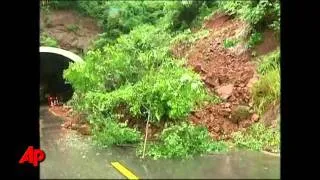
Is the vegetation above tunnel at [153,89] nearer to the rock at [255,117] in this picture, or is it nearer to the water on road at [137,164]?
the rock at [255,117]

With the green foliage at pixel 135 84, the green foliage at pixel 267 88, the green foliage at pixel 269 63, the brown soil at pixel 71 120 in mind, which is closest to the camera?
the green foliage at pixel 135 84

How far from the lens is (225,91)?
8266mm

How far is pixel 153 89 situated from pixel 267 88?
2.03 m

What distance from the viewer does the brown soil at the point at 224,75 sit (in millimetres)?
7371

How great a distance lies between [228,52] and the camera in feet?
30.9

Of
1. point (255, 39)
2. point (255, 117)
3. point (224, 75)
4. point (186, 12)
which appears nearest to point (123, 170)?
point (255, 117)

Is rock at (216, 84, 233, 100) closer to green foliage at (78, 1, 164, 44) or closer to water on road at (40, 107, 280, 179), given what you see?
water on road at (40, 107, 280, 179)

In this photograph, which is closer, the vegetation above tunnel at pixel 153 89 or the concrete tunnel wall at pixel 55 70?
the vegetation above tunnel at pixel 153 89

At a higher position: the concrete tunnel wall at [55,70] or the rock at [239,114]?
the concrete tunnel wall at [55,70]

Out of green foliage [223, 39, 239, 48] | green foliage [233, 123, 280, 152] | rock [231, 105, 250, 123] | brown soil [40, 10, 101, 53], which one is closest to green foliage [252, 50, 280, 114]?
rock [231, 105, 250, 123]

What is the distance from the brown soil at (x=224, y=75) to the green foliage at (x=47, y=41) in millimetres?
3753

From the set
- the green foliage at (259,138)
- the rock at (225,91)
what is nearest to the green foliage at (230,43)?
the rock at (225,91)
